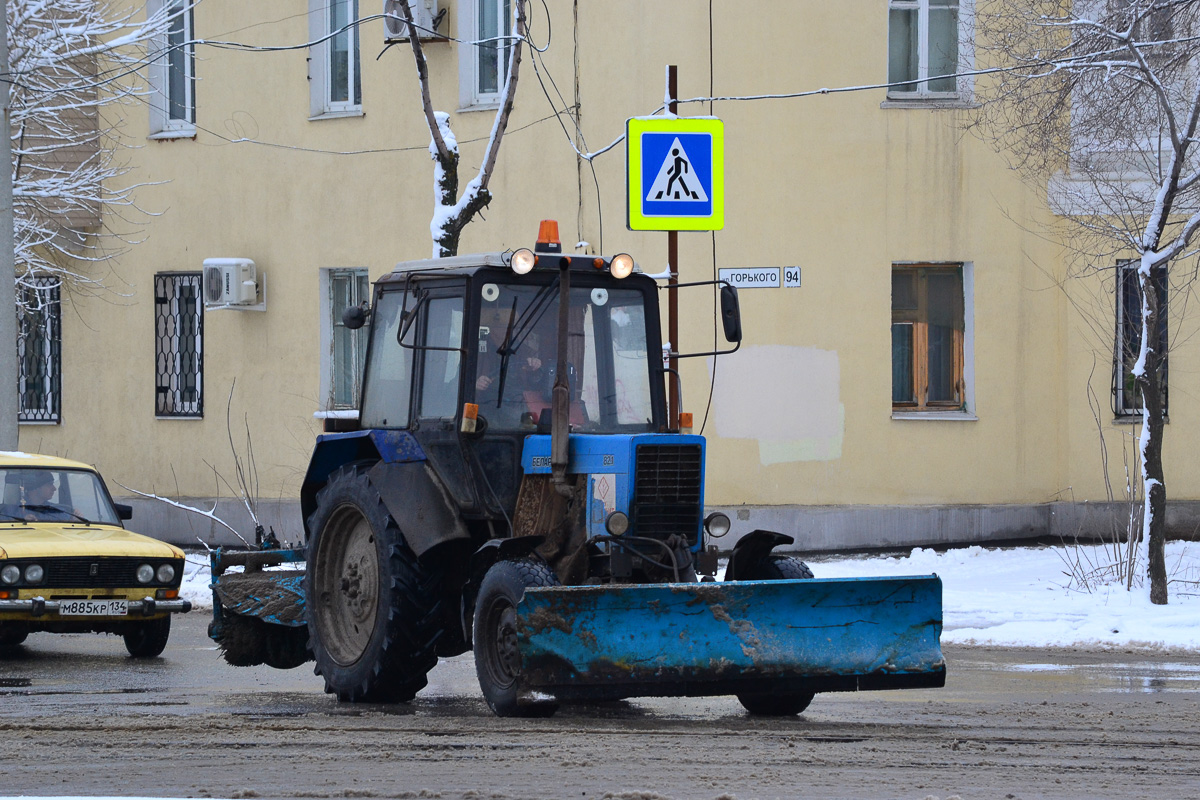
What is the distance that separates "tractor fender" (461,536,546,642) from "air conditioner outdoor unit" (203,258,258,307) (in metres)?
12.2

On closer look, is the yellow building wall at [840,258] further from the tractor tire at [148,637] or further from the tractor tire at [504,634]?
the tractor tire at [504,634]

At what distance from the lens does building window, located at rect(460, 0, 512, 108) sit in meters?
19.4

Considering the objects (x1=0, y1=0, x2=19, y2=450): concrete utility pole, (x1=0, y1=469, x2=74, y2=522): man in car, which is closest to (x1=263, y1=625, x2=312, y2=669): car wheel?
(x1=0, y1=469, x2=74, y2=522): man in car

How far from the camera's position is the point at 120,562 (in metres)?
12.2

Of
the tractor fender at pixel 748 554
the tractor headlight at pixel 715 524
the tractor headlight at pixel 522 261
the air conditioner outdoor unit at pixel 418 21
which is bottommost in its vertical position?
the tractor fender at pixel 748 554

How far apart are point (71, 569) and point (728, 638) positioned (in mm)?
5894

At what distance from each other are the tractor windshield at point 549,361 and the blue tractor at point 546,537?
1 cm

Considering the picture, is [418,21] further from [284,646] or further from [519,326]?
[519,326]

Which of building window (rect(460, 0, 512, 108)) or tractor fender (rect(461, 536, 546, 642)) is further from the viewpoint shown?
building window (rect(460, 0, 512, 108))

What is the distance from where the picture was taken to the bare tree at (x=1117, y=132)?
44.4 feet

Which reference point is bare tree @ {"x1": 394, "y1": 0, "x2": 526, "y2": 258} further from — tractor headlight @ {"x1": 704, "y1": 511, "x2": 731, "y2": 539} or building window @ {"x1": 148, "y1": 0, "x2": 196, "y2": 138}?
building window @ {"x1": 148, "y1": 0, "x2": 196, "y2": 138}

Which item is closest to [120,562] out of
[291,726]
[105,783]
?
[291,726]

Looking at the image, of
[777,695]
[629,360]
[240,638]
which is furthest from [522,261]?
[240,638]

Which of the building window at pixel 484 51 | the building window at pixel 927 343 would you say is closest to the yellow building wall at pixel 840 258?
the building window at pixel 927 343
